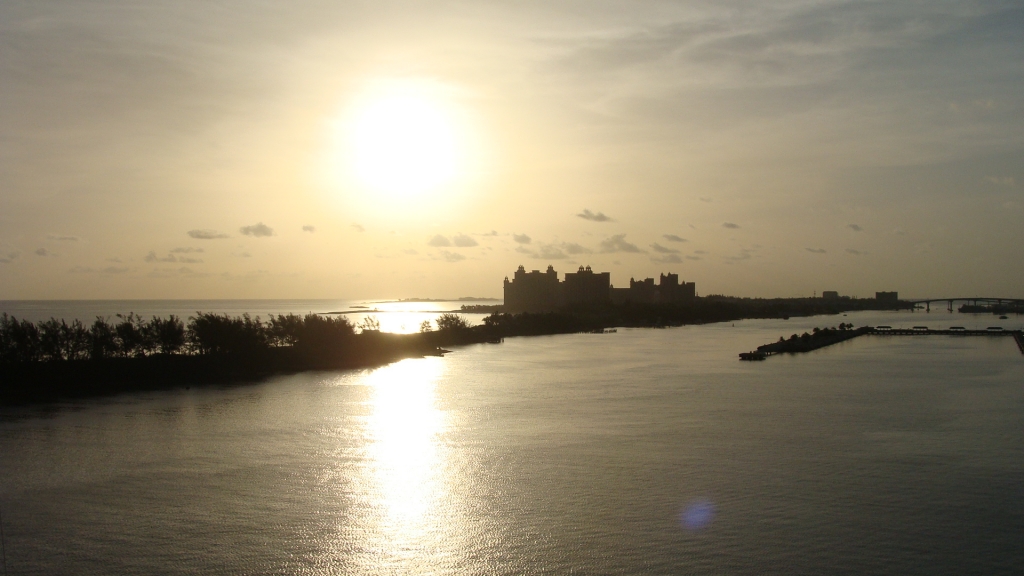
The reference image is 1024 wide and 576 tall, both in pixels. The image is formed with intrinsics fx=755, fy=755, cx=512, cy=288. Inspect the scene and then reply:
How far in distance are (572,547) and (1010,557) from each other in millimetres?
9393

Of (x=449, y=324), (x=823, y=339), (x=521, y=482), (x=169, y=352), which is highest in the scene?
(x=449, y=324)

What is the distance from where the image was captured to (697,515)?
62.6 ft

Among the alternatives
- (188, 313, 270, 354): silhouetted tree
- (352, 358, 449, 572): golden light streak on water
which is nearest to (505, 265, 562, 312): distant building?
(188, 313, 270, 354): silhouetted tree

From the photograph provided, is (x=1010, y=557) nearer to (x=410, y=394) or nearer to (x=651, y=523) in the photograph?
(x=651, y=523)

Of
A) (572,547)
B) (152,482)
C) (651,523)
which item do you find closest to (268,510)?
(152,482)

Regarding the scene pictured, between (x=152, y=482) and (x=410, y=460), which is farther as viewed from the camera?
(x=410, y=460)

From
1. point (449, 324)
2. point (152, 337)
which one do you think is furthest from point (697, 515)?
point (449, 324)

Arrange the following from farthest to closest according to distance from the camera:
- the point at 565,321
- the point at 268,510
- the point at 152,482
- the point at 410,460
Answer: the point at 565,321
the point at 410,460
the point at 152,482
the point at 268,510

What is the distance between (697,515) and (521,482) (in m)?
5.40

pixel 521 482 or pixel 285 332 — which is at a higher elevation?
pixel 285 332

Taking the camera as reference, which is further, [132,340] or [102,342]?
[132,340]

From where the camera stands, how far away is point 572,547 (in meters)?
16.9

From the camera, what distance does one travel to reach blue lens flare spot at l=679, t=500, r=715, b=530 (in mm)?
18266

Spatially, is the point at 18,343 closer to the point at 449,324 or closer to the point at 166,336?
the point at 166,336
